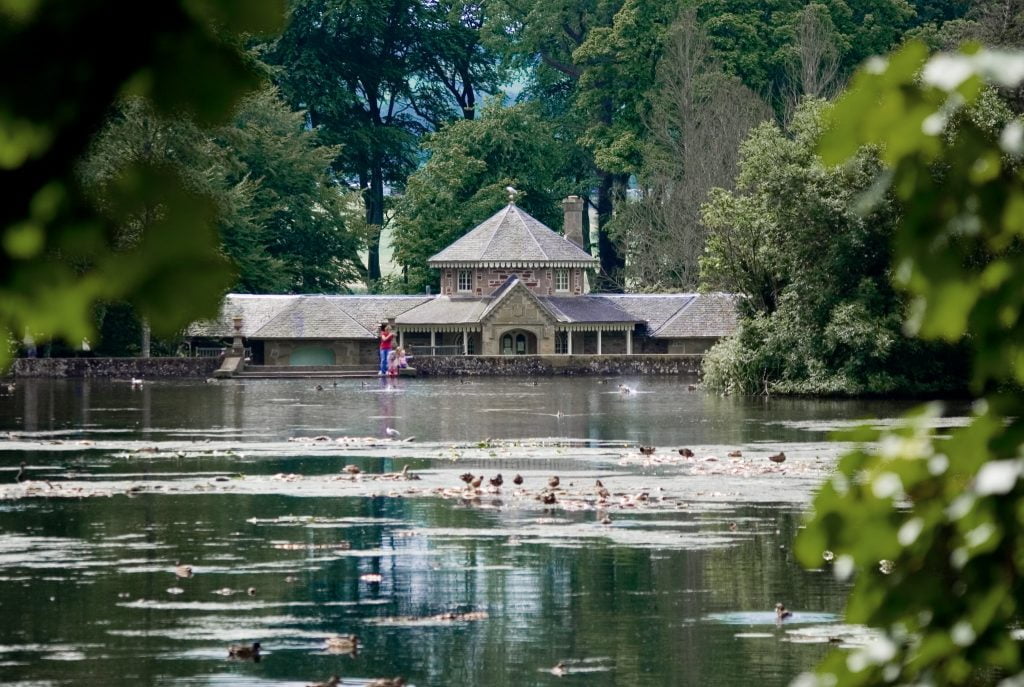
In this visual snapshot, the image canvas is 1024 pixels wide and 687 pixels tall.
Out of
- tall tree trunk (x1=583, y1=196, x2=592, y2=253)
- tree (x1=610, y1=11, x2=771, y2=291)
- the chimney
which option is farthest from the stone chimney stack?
tall tree trunk (x1=583, y1=196, x2=592, y2=253)

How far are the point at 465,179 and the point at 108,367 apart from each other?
934 inches

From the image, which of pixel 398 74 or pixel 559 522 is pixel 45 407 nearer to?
pixel 559 522

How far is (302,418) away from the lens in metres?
46.2

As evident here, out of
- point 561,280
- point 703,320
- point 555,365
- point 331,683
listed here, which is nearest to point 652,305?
point 703,320

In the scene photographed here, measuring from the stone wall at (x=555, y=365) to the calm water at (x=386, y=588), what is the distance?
1801 inches

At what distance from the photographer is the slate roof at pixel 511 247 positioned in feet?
277

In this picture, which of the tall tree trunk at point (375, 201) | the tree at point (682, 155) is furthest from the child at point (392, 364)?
the tall tree trunk at point (375, 201)

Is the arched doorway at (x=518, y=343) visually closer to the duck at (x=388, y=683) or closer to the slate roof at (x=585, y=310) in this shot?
the slate roof at (x=585, y=310)

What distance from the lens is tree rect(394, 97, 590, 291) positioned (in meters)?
90.4

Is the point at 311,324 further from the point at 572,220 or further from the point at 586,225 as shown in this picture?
the point at 586,225

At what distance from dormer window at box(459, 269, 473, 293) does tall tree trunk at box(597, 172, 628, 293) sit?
1308cm

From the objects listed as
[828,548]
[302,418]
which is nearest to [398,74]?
[302,418]

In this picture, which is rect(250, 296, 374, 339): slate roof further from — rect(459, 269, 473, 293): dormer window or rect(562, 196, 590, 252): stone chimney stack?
rect(562, 196, 590, 252): stone chimney stack

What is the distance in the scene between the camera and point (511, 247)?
84.5 metres
